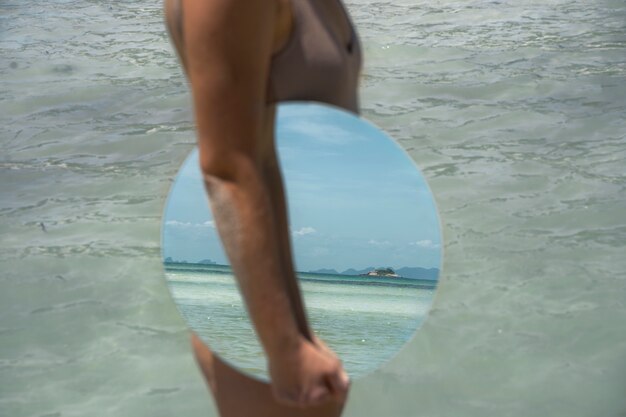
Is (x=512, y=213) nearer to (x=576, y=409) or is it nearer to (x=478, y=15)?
(x=576, y=409)

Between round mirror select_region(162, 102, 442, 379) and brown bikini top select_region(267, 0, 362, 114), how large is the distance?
0.08ft

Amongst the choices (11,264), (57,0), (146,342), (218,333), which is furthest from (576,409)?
(57,0)

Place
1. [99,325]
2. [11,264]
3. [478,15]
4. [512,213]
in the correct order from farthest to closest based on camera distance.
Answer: [478,15] < [512,213] < [11,264] < [99,325]

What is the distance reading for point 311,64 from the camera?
1.13 meters

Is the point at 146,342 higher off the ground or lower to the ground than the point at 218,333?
lower

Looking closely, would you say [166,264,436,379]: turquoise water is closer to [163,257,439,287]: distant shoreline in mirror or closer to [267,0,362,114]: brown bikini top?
[163,257,439,287]: distant shoreline in mirror

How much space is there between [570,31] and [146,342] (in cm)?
361

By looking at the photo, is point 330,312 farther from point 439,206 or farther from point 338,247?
point 439,206

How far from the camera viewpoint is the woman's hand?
1062 mm

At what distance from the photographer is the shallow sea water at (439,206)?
8.28 feet

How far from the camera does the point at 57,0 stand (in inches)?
273

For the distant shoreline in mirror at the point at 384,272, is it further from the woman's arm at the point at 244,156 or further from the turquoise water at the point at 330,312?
the woman's arm at the point at 244,156

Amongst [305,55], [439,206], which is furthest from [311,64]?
[439,206]

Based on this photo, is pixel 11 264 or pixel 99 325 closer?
pixel 99 325
